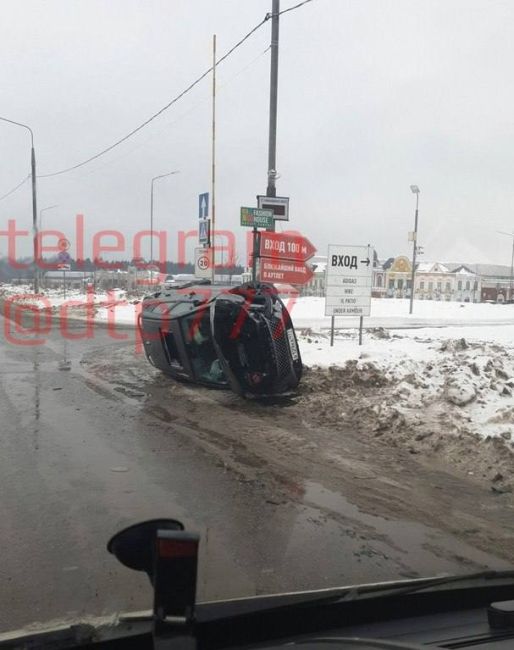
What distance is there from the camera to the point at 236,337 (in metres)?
7.93

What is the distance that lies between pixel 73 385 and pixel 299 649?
27.2ft

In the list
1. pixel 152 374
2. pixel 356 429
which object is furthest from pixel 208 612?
pixel 152 374

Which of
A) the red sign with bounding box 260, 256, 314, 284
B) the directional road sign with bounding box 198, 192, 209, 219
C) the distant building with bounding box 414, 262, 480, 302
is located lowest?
the distant building with bounding box 414, 262, 480, 302

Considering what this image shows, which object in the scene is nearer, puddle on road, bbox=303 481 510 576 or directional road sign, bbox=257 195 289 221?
puddle on road, bbox=303 481 510 576

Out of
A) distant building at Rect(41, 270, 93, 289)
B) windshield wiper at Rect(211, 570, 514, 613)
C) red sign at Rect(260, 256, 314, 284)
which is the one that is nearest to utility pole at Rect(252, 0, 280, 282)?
red sign at Rect(260, 256, 314, 284)

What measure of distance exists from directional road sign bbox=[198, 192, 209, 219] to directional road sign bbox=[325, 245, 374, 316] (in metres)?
6.12

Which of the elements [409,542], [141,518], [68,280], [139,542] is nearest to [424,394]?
[409,542]

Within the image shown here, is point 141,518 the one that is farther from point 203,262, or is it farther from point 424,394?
point 203,262

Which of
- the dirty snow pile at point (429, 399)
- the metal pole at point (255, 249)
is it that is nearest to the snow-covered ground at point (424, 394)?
the dirty snow pile at point (429, 399)

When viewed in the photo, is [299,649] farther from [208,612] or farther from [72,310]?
[72,310]

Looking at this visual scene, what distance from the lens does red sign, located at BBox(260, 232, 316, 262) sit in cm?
1260

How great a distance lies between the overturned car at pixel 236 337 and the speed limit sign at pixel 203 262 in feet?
30.2

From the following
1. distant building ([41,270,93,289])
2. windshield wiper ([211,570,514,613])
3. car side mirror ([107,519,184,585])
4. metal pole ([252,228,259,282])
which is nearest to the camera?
car side mirror ([107,519,184,585])

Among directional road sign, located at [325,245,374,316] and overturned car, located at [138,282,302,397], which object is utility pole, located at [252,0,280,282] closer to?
directional road sign, located at [325,245,374,316]
